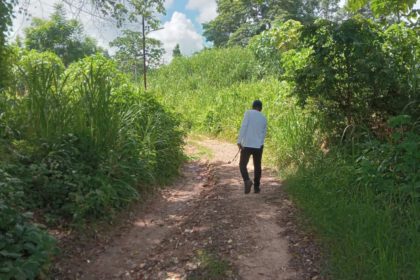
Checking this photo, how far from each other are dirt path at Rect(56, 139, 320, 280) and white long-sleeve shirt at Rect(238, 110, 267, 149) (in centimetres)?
84

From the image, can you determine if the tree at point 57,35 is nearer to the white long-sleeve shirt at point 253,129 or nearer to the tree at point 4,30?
the tree at point 4,30

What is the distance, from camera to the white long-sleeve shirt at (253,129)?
21.4 feet

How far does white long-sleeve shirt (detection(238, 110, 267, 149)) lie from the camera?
→ 6523 mm

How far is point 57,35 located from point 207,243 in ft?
15.4

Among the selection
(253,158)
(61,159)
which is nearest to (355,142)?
(253,158)

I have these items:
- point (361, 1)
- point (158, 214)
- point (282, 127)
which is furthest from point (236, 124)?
point (158, 214)

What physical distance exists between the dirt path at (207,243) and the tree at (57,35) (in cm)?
296

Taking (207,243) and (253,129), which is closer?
(207,243)

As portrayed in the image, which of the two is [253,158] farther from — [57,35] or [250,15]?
[250,15]

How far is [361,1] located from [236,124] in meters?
5.81

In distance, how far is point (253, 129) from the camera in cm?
653

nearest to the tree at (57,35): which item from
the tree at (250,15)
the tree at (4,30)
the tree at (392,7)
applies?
the tree at (4,30)

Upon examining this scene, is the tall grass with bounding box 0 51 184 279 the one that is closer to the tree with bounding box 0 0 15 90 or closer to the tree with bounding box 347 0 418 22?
the tree with bounding box 0 0 15 90

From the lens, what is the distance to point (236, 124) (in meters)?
12.5
